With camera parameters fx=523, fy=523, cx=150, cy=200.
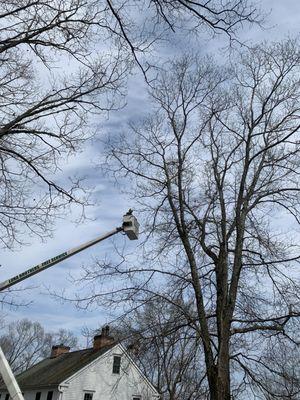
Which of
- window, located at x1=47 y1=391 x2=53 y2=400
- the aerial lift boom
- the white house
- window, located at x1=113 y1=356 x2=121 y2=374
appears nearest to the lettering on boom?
the aerial lift boom

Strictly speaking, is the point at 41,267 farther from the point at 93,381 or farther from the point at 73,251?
the point at 93,381

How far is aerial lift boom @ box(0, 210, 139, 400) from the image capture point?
714 centimetres

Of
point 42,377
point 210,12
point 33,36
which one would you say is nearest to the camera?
point 210,12

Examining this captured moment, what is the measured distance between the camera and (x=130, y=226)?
10.0 m

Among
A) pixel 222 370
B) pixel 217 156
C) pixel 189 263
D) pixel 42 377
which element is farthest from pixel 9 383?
pixel 42 377

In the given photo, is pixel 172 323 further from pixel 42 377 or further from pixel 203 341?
pixel 42 377

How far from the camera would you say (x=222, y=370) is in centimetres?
1438

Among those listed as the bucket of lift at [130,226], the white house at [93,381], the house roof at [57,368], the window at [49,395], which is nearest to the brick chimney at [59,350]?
the house roof at [57,368]

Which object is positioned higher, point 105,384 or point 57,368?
point 57,368

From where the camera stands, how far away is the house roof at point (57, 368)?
34156 mm

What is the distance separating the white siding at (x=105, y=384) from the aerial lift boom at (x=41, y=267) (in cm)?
2392

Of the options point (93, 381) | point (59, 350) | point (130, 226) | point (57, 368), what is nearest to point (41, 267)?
point (130, 226)

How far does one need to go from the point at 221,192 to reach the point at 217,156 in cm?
143

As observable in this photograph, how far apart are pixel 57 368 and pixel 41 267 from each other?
31681 millimetres
